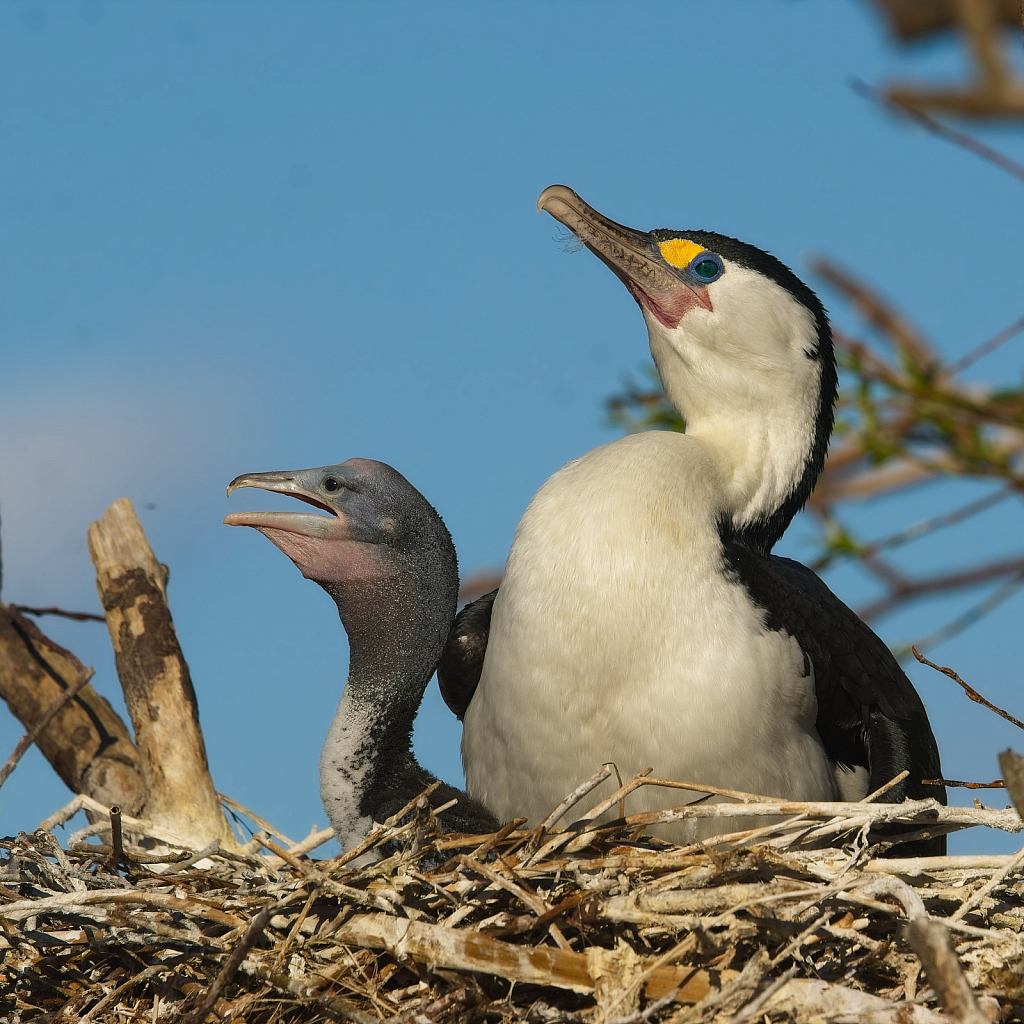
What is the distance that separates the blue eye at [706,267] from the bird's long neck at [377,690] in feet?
5.45

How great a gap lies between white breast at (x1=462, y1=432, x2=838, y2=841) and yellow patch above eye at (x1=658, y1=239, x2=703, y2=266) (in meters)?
1.06

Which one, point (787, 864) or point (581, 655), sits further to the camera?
point (581, 655)

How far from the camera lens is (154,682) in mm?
6145

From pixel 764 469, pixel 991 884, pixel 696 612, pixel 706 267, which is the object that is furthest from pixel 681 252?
pixel 991 884

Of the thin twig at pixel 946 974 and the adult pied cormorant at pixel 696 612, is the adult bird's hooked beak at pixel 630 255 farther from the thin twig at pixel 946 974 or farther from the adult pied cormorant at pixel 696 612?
the thin twig at pixel 946 974

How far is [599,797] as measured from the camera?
15.7ft

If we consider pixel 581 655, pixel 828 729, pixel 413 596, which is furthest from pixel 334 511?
pixel 828 729

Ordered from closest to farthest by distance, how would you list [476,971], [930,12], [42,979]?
[476,971], [42,979], [930,12]

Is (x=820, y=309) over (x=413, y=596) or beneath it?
over

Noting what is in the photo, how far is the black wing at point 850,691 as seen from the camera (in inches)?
195

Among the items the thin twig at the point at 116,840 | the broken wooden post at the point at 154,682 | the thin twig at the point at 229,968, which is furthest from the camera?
the broken wooden post at the point at 154,682

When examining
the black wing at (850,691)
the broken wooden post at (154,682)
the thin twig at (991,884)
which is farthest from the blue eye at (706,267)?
the broken wooden post at (154,682)

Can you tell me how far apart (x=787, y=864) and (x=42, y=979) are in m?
2.45

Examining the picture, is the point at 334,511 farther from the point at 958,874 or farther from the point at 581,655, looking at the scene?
the point at 958,874
